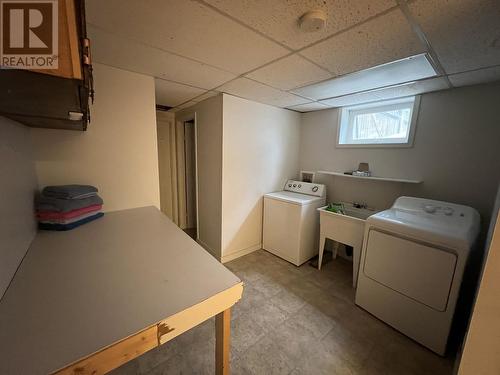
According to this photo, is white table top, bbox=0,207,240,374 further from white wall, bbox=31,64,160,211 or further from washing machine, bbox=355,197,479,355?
washing machine, bbox=355,197,479,355

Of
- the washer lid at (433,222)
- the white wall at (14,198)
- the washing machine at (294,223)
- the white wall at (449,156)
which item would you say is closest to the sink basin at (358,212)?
the white wall at (449,156)

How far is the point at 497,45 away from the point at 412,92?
0.92 metres

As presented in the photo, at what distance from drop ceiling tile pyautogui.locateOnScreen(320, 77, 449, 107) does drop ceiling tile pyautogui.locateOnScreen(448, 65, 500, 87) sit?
7 centimetres

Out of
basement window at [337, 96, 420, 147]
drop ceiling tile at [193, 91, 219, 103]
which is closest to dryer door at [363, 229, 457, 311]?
basement window at [337, 96, 420, 147]

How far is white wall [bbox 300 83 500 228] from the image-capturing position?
1.75m

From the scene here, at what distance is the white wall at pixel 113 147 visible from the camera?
1497 mm

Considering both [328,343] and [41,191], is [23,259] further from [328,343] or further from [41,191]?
[328,343]

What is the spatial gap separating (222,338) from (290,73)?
6.24ft

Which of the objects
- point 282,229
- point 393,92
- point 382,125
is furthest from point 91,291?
point 382,125

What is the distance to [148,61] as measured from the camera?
5.02 feet

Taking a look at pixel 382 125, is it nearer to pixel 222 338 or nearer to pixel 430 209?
pixel 430 209


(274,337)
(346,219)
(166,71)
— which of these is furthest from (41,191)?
(346,219)

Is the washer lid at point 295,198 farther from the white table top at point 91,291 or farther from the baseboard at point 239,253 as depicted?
the white table top at point 91,291

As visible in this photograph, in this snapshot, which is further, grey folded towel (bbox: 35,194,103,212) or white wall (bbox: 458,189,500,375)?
grey folded towel (bbox: 35,194,103,212)
